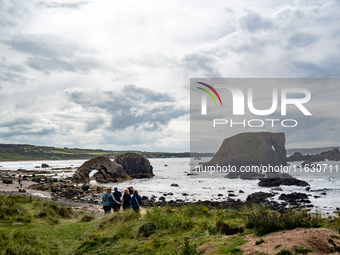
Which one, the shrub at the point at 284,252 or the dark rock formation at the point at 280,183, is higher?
the shrub at the point at 284,252

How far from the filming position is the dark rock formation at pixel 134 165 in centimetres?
5969

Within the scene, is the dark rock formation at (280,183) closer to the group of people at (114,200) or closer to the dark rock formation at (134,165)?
the dark rock formation at (134,165)

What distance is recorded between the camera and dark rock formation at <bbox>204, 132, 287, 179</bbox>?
7412cm

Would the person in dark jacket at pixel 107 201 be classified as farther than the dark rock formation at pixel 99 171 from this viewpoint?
No

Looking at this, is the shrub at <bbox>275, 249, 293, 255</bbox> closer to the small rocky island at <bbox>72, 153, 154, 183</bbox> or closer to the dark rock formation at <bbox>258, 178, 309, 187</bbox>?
the dark rock formation at <bbox>258, 178, 309, 187</bbox>

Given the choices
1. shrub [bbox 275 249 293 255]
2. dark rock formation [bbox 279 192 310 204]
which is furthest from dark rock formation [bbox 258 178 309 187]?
shrub [bbox 275 249 293 255]

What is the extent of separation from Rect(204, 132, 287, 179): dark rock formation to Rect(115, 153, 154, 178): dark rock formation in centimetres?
2786

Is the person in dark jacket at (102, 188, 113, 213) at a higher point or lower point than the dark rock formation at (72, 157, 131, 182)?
higher

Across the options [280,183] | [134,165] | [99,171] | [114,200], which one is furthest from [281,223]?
[134,165]

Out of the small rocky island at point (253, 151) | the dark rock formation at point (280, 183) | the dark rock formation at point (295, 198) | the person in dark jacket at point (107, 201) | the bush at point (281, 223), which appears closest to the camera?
the bush at point (281, 223)

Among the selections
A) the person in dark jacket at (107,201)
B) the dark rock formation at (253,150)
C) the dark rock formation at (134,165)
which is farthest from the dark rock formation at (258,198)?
the dark rock formation at (253,150)

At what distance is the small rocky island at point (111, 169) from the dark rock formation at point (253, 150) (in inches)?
1186

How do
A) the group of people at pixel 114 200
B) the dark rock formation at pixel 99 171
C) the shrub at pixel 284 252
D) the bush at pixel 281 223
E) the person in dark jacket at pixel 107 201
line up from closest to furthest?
the shrub at pixel 284 252 → the bush at pixel 281 223 → the group of people at pixel 114 200 → the person in dark jacket at pixel 107 201 → the dark rock formation at pixel 99 171

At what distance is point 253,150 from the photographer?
2990 inches
